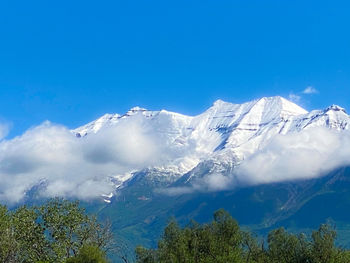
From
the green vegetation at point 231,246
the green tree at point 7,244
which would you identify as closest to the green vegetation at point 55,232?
the green tree at point 7,244

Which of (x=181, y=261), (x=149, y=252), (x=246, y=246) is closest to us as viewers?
(x=181, y=261)

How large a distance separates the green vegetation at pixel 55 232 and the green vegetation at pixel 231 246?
19.6 metres

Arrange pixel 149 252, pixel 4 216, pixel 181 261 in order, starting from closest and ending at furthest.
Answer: pixel 4 216 → pixel 181 261 → pixel 149 252

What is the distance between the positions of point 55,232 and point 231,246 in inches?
2163

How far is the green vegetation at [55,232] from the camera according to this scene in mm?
134750

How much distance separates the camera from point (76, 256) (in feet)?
446

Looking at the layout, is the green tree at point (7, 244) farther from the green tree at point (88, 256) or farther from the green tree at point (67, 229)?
the green tree at point (88, 256)

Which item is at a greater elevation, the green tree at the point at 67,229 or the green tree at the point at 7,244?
the green tree at the point at 67,229

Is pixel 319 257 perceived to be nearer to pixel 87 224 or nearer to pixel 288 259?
pixel 288 259

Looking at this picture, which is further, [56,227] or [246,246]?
[246,246]

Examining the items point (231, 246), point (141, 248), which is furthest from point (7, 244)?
point (231, 246)

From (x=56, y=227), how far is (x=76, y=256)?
1036cm

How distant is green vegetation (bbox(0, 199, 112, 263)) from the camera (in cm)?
13475

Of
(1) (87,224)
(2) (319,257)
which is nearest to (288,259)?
(2) (319,257)
